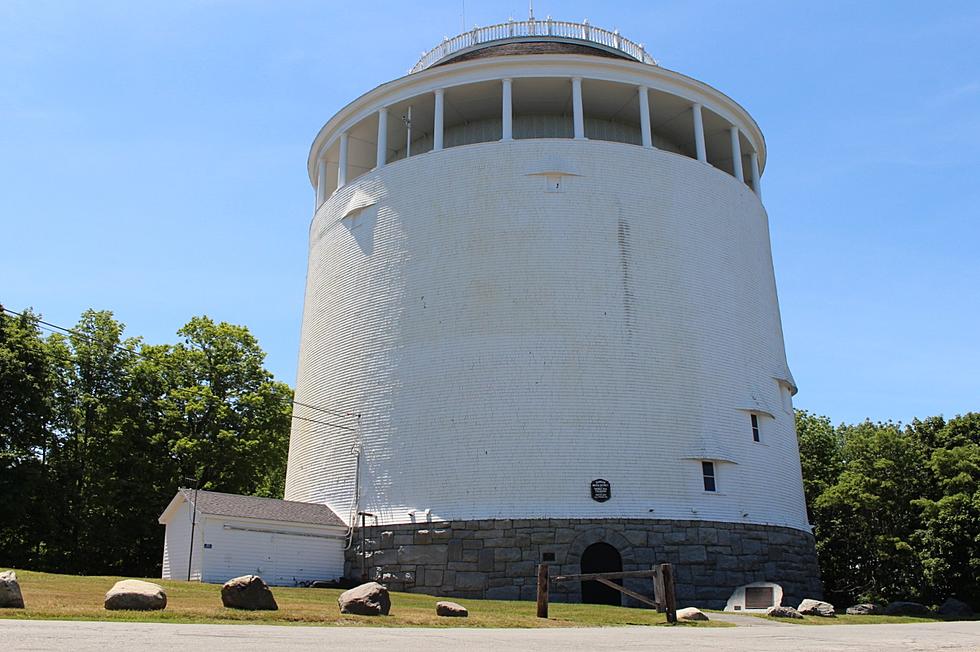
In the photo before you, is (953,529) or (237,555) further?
(953,529)

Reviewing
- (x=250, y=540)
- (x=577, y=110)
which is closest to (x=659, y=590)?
(x=250, y=540)

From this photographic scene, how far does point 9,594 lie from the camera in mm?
13836

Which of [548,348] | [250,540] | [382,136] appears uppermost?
[382,136]

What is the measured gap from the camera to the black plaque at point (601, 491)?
86.8 ft

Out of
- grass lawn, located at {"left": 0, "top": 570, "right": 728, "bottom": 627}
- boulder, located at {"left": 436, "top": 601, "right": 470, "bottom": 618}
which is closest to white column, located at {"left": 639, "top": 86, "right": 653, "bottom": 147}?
grass lawn, located at {"left": 0, "top": 570, "right": 728, "bottom": 627}

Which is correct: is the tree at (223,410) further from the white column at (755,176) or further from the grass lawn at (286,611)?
the white column at (755,176)

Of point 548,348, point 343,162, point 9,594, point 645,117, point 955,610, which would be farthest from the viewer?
point 343,162

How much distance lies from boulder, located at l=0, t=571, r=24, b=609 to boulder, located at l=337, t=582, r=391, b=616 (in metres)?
5.21

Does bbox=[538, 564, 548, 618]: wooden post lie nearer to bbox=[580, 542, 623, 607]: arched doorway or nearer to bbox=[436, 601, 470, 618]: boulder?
bbox=[436, 601, 470, 618]: boulder

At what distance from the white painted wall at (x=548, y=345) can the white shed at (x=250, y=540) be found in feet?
5.11

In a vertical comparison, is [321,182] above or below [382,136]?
below

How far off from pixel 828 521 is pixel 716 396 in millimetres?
16223

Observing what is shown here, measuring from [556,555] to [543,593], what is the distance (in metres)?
7.04

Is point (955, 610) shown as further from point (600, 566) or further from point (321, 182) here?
point (321, 182)
